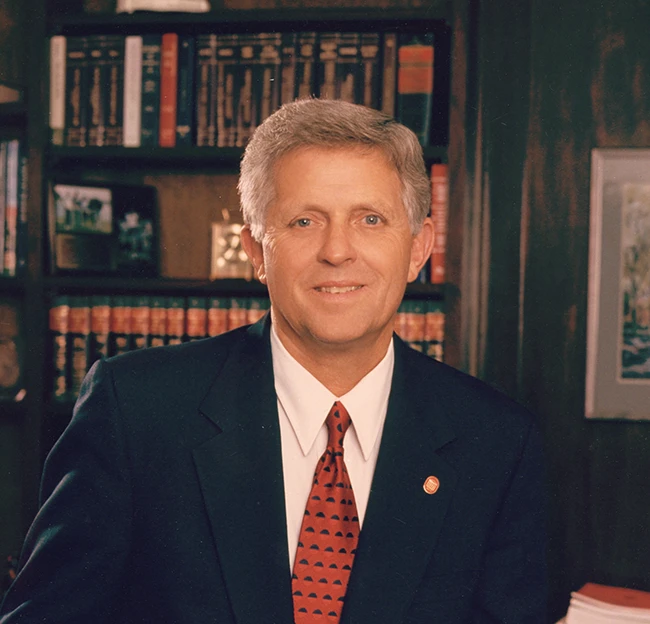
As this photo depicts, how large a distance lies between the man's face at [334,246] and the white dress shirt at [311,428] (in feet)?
0.22

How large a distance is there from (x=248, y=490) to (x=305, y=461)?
121mm

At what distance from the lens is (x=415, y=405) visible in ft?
4.72

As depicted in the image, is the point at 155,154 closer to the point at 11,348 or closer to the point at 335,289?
the point at 11,348

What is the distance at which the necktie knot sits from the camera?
1354 mm

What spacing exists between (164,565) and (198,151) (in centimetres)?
126

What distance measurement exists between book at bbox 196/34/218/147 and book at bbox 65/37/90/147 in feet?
1.04

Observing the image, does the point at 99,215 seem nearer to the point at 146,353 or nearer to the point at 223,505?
the point at 146,353

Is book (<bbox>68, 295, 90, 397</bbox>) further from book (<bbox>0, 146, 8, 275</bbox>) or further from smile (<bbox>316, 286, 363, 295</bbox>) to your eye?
smile (<bbox>316, 286, 363, 295</bbox>)

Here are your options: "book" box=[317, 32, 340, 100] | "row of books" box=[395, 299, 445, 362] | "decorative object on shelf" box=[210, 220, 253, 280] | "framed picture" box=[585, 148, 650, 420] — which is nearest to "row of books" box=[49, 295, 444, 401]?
"decorative object on shelf" box=[210, 220, 253, 280]

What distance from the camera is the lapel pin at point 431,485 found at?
1349 millimetres

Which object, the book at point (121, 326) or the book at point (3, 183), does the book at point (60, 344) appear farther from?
the book at point (3, 183)

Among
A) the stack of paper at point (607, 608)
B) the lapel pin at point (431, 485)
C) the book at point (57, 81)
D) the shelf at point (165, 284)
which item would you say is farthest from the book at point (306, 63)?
the stack of paper at point (607, 608)

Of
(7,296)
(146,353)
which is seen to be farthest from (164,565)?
(7,296)

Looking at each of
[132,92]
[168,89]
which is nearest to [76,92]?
[132,92]
